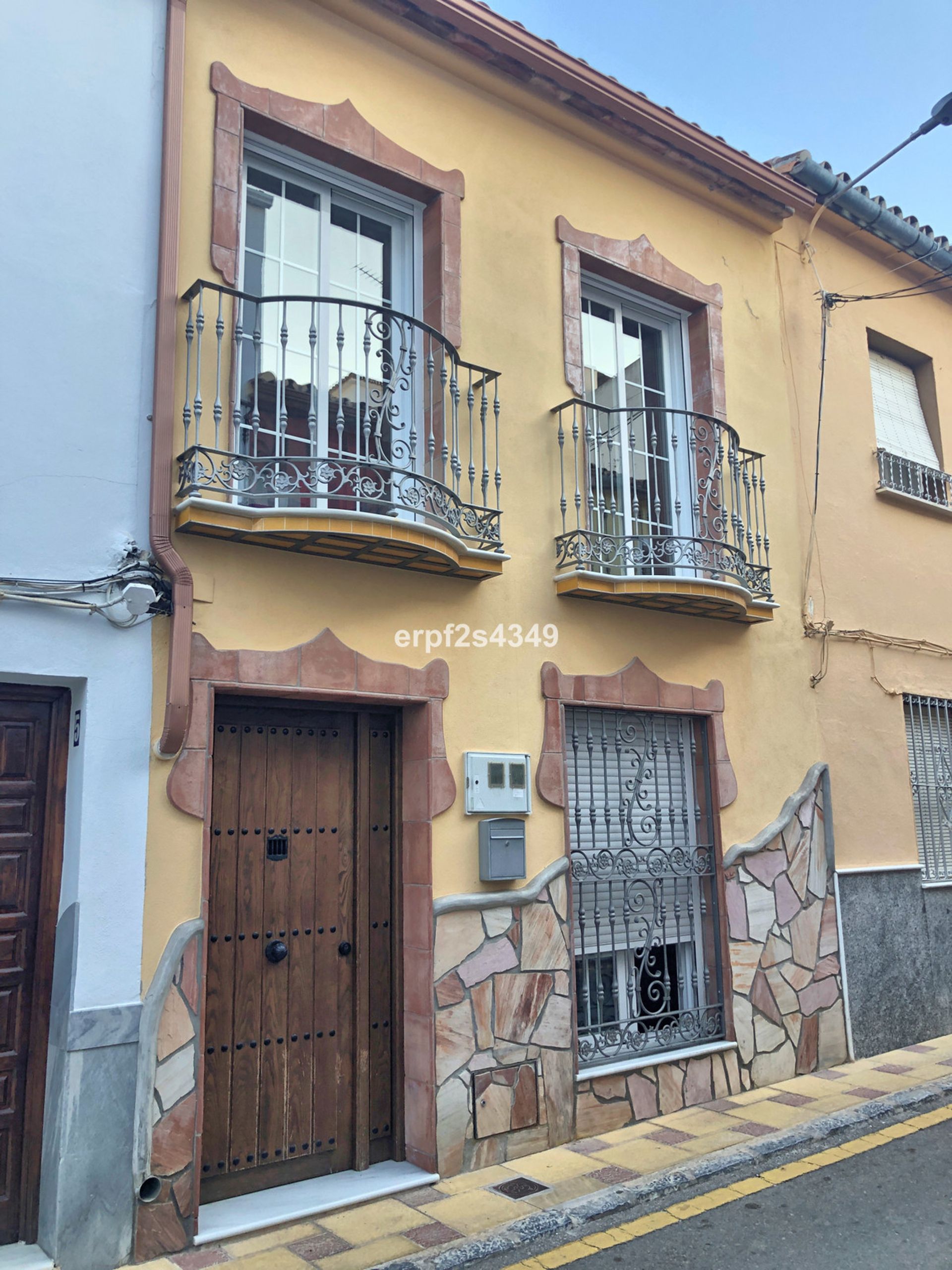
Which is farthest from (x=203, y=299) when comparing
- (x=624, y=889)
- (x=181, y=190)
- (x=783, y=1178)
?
(x=783, y=1178)

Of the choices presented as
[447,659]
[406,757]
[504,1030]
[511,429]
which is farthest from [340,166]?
[504,1030]

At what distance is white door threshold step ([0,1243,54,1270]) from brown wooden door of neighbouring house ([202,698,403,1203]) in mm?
805

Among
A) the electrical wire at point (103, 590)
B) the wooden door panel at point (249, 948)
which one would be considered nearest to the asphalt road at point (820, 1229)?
the wooden door panel at point (249, 948)

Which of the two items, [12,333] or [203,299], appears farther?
[203,299]

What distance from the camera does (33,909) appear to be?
440cm

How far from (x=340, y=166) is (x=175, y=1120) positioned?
5306 mm

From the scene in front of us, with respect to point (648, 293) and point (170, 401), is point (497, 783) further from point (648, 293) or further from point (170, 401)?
point (648, 293)

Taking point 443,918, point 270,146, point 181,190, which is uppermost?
point 270,146

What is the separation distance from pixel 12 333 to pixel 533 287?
347cm

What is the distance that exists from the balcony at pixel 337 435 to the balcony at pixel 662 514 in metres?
0.67

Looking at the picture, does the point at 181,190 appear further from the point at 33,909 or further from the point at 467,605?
the point at 33,909

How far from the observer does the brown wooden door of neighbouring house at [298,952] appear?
4902mm

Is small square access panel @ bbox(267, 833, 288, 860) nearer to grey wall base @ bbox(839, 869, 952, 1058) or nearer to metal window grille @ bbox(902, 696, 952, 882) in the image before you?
grey wall base @ bbox(839, 869, 952, 1058)

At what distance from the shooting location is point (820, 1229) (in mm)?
4500
